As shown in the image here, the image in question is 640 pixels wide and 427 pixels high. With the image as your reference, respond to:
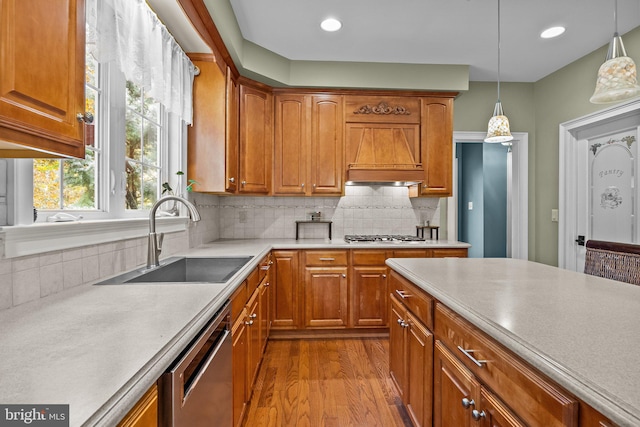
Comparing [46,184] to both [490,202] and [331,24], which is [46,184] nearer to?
[331,24]

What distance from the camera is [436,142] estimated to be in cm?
350

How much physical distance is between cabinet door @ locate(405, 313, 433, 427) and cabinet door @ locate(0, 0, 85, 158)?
1509mm

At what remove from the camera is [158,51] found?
1.94 m

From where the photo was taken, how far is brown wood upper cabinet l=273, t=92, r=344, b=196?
3.41m

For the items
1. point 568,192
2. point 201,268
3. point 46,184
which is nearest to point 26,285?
point 46,184

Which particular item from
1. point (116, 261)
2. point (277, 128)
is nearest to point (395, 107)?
point (277, 128)

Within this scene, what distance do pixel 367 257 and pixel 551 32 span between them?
244 centimetres

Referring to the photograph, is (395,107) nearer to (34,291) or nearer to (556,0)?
(556,0)

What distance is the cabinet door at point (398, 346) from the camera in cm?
186

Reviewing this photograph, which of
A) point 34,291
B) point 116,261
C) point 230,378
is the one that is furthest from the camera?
point 116,261

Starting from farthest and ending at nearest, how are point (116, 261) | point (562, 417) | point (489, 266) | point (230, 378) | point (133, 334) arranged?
point (489, 266), point (116, 261), point (230, 378), point (133, 334), point (562, 417)

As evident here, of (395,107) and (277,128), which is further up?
(395,107)

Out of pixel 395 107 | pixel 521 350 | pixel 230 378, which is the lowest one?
pixel 230 378

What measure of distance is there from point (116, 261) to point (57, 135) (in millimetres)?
951
